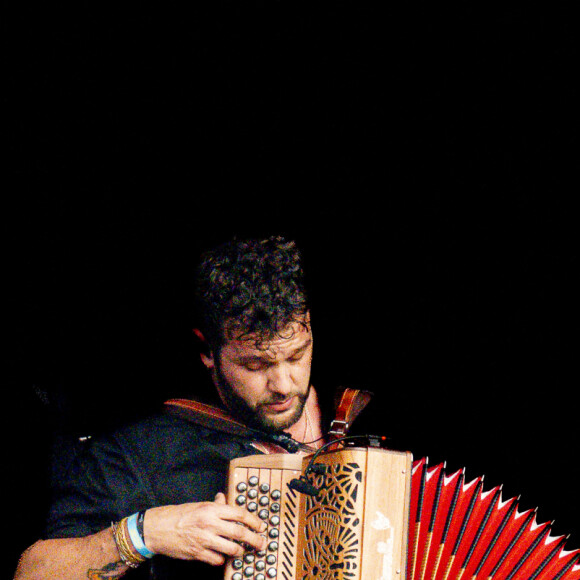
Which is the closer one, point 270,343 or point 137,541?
point 137,541

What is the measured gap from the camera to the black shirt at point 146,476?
2.01 meters

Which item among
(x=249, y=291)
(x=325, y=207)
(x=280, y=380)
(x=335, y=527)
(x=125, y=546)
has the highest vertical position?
(x=325, y=207)

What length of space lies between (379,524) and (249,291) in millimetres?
734

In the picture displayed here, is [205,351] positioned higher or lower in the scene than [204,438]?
higher

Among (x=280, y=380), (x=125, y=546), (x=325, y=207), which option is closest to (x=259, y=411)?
(x=280, y=380)

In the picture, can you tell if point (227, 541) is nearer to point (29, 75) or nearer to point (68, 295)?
point (68, 295)

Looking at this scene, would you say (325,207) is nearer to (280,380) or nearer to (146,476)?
(280,380)

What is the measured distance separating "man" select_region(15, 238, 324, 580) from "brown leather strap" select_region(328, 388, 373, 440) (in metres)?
0.12

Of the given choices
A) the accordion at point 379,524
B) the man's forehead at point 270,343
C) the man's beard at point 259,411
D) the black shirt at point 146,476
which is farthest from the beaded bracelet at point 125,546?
the man's forehead at point 270,343

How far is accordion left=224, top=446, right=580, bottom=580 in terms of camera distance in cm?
158

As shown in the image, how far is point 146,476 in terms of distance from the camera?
6.77 feet

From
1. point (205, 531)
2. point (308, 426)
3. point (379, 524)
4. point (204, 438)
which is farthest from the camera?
point (308, 426)

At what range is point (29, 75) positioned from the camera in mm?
2377

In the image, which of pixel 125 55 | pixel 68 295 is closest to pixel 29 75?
pixel 125 55
